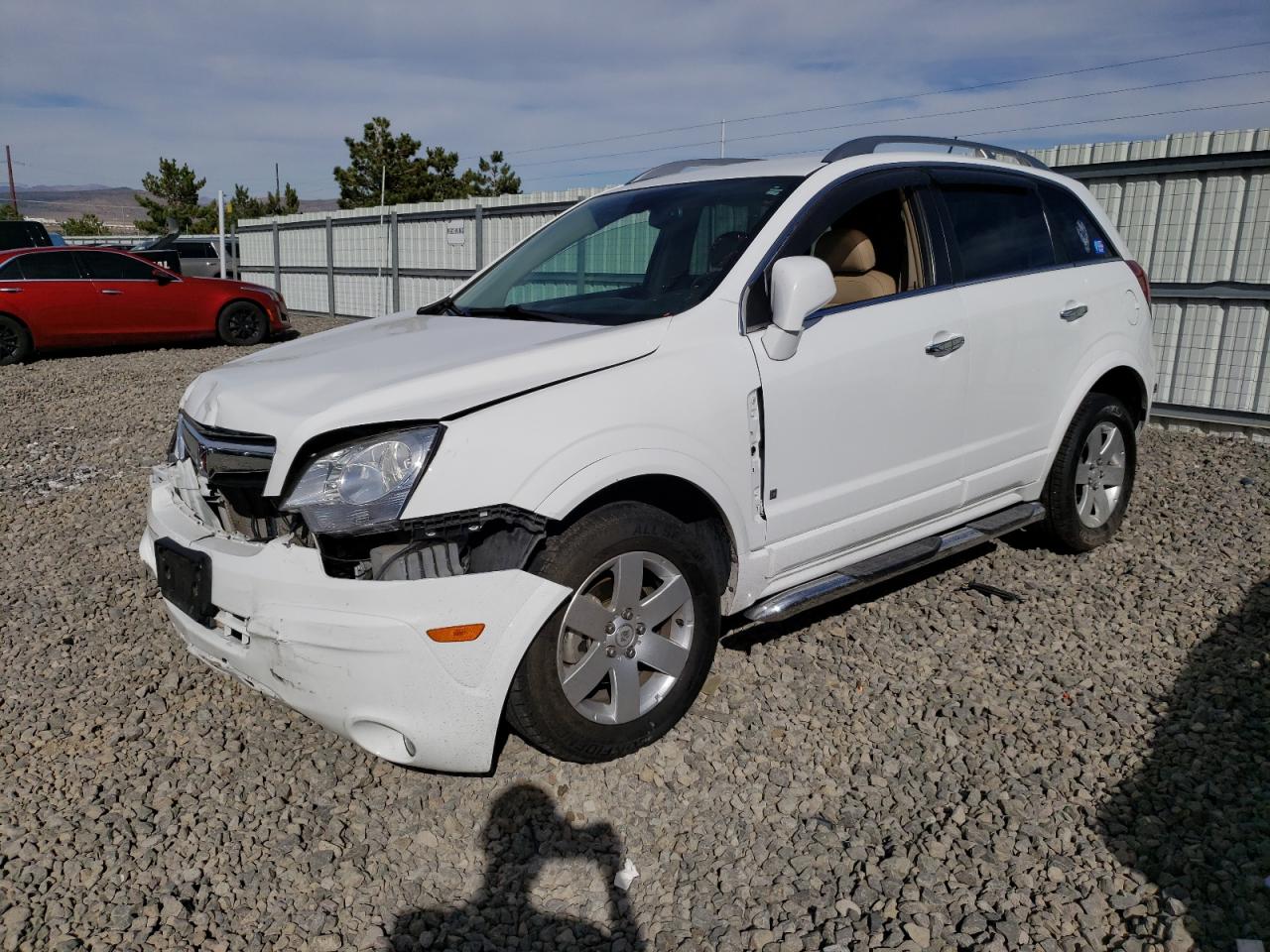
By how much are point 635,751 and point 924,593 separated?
195 cm

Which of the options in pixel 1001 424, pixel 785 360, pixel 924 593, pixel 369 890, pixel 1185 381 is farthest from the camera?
pixel 1185 381

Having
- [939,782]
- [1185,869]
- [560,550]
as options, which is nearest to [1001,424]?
[939,782]

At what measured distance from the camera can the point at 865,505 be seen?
12.1 ft

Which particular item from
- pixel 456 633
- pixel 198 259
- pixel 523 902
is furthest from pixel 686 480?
pixel 198 259

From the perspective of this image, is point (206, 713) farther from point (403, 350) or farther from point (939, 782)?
point (939, 782)

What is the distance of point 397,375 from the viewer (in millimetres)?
2910

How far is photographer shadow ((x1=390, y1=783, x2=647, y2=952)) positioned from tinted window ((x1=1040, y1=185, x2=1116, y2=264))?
11.3 ft

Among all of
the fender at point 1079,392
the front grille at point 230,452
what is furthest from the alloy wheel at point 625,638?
the fender at point 1079,392

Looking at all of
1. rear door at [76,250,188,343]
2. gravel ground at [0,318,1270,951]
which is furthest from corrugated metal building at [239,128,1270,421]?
rear door at [76,250,188,343]

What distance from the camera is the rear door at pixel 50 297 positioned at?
13.0m

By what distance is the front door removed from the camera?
3.36 metres

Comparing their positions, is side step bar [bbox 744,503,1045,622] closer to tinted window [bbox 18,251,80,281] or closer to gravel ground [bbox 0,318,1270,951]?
gravel ground [bbox 0,318,1270,951]

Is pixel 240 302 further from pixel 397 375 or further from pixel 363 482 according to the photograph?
pixel 363 482

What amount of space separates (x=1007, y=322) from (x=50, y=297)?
13.2 metres
